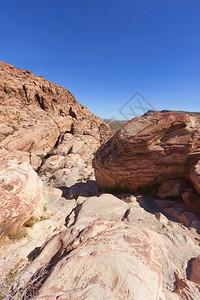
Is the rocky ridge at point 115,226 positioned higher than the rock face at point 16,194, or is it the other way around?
the rock face at point 16,194

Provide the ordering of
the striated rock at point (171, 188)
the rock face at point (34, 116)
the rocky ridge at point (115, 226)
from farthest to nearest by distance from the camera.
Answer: the rock face at point (34, 116) < the striated rock at point (171, 188) < the rocky ridge at point (115, 226)

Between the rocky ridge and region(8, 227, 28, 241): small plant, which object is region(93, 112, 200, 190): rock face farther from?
region(8, 227, 28, 241): small plant

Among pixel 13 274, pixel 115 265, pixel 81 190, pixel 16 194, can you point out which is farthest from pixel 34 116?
pixel 115 265

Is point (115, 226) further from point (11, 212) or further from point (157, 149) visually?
point (157, 149)

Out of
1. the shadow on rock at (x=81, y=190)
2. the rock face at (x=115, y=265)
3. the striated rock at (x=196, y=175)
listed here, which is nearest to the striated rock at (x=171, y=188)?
the striated rock at (x=196, y=175)

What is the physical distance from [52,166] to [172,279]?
2370 cm

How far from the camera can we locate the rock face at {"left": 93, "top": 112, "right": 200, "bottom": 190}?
31.2ft

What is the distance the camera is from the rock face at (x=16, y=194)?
651 cm

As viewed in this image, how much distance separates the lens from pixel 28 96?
4028 centimetres

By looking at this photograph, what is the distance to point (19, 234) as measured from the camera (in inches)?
270

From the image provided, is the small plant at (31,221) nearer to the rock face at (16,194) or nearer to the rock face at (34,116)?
the rock face at (16,194)

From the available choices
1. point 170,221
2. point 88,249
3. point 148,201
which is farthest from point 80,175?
point 88,249

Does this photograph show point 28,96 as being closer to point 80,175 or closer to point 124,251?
point 80,175

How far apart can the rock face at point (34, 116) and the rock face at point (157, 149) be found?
22.8 meters
